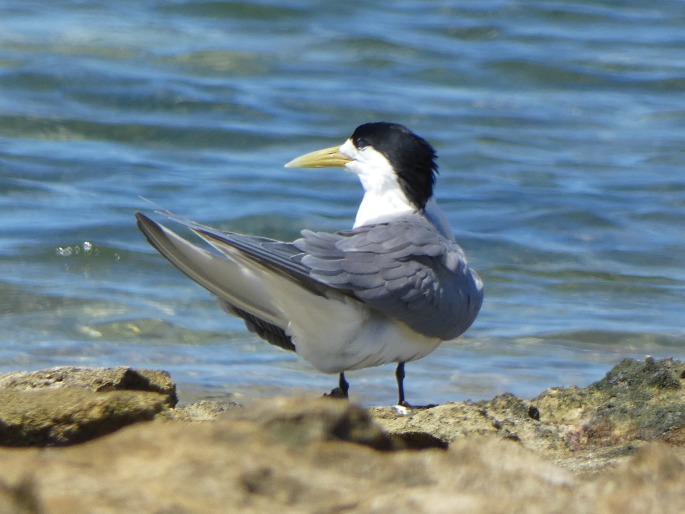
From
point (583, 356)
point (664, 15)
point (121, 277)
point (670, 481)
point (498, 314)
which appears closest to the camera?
point (670, 481)

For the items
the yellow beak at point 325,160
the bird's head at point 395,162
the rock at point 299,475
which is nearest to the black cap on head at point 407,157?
the bird's head at point 395,162

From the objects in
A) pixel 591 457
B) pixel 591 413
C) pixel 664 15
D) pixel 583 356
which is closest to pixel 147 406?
pixel 591 457

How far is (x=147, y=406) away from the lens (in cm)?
338

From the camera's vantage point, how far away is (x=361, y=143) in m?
5.61

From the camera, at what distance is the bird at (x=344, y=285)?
4.49 metres

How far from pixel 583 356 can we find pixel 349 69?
6882 mm

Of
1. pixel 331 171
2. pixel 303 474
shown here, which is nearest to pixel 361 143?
pixel 303 474

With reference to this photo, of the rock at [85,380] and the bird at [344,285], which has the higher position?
the bird at [344,285]

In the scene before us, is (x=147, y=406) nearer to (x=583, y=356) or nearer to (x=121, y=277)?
(x=583, y=356)

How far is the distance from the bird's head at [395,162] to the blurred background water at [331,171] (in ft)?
3.84

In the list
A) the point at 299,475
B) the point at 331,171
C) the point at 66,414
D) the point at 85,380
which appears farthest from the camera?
the point at 331,171

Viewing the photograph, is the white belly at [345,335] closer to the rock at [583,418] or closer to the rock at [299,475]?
the rock at [583,418]

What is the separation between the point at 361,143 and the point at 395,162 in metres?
0.23

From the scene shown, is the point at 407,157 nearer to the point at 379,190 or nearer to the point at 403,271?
the point at 379,190
